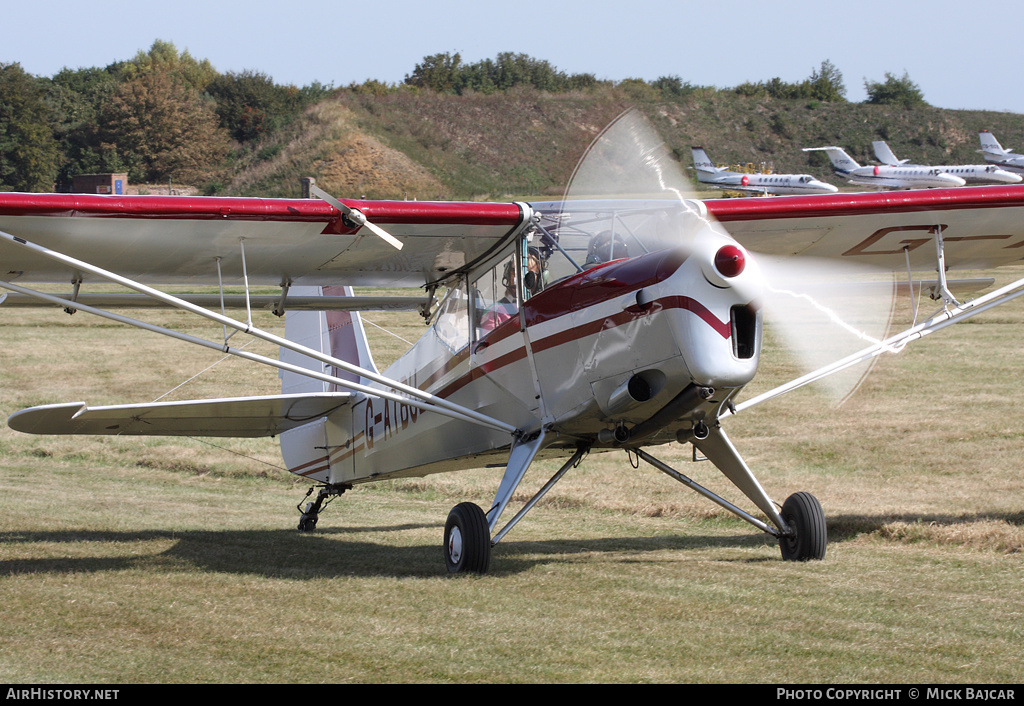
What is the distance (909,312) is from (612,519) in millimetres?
16891

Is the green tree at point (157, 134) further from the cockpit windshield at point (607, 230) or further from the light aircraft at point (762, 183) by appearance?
the cockpit windshield at point (607, 230)

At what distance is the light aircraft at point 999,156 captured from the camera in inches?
2697

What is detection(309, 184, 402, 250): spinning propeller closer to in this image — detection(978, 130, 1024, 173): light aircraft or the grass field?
the grass field

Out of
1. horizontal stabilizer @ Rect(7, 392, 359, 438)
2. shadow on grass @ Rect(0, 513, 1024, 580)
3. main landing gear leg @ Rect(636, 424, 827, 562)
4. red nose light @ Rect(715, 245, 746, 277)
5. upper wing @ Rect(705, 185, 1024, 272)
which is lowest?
shadow on grass @ Rect(0, 513, 1024, 580)

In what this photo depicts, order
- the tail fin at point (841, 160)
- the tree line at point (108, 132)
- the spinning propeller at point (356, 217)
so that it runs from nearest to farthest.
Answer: the spinning propeller at point (356, 217), the tree line at point (108, 132), the tail fin at point (841, 160)

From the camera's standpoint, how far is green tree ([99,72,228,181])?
199 ft

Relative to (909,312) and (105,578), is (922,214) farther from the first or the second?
A: (909,312)

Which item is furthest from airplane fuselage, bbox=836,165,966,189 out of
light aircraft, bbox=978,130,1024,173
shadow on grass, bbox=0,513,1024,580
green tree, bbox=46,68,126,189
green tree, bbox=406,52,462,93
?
shadow on grass, bbox=0,513,1024,580

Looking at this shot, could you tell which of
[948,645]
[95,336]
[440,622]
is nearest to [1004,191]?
[948,645]

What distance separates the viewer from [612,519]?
10.4 meters

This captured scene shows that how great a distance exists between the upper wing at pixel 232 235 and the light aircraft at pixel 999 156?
69.4m

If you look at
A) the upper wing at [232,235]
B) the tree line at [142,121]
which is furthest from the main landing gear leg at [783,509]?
the tree line at [142,121]

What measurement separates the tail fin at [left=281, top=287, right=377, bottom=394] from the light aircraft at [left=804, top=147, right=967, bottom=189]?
2215 inches

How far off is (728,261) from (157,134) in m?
60.9
